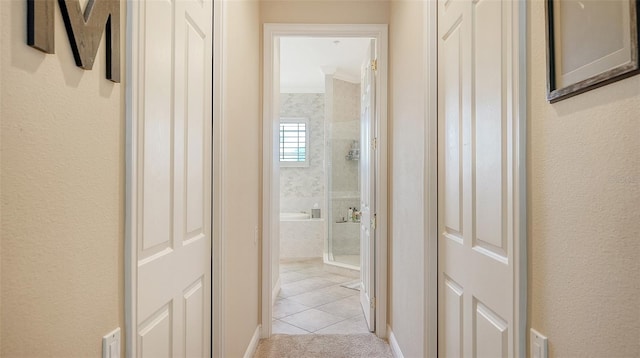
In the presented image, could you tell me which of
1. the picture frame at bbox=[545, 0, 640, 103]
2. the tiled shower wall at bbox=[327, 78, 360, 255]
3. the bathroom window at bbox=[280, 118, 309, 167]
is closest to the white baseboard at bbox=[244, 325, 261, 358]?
the picture frame at bbox=[545, 0, 640, 103]

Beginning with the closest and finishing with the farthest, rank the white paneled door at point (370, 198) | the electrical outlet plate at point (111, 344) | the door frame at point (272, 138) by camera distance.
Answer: the electrical outlet plate at point (111, 344)
the door frame at point (272, 138)
the white paneled door at point (370, 198)

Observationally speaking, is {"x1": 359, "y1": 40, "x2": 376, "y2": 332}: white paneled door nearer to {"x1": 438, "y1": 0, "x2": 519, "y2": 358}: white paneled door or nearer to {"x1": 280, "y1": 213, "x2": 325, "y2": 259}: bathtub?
{"x1": 438, "y1": 0, "x2": 519, "y2": 358}: white paneled door

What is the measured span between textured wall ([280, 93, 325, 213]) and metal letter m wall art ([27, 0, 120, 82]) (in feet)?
19.2

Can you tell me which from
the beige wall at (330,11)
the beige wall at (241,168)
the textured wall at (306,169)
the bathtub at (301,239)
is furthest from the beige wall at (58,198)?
the textured wall at (306,169)

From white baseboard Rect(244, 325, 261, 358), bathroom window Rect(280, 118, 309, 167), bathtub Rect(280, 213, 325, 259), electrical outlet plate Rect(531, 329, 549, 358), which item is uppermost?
bathroom window Rect(280, 118, 309, 167)

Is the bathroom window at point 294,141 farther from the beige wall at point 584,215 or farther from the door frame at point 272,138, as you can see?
the beige wall at point 584,215

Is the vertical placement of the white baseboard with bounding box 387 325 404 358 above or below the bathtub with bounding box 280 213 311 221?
below

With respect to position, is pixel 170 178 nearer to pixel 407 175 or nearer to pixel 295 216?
pixel 407 175

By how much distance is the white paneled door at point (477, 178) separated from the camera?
1048 millimetres

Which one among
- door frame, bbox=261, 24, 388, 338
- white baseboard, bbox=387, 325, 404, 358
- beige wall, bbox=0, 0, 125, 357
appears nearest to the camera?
beige wall, bbox=0, 0, 125, 357

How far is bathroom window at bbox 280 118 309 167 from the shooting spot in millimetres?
6754

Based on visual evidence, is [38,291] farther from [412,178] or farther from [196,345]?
[412,178]

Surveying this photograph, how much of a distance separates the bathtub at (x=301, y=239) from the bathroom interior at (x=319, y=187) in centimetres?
2

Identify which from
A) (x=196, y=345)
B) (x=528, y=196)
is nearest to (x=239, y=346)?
(x=196, y=345)
